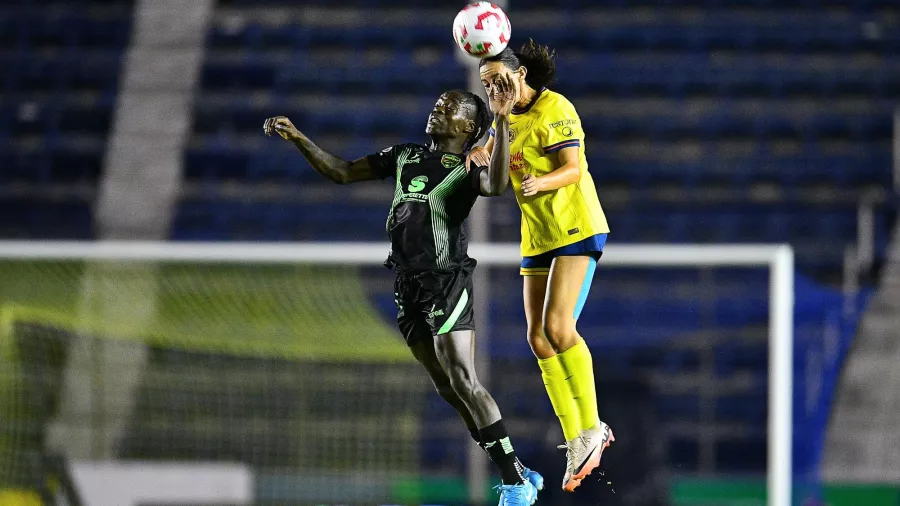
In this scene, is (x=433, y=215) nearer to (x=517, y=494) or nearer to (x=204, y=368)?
(x=517, y=494)

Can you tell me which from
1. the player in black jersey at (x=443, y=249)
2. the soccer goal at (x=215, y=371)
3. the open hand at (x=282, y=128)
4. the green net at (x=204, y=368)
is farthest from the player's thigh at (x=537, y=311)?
the green net at (x=204, y=368)

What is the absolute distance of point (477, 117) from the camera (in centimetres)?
288

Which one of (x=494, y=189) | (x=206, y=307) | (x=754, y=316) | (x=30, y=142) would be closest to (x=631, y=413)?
(x=754, y=316)

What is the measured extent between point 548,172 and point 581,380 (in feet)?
1.80

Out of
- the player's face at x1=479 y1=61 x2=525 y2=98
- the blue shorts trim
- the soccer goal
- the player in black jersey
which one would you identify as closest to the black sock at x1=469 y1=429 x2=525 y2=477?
the player in black jersey

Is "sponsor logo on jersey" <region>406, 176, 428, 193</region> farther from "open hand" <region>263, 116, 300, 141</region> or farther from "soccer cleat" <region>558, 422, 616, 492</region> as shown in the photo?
A: "soccer cleat" <region>558, 422, 616, 492</region>

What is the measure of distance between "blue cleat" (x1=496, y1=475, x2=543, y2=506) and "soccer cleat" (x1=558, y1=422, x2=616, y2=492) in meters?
0.10

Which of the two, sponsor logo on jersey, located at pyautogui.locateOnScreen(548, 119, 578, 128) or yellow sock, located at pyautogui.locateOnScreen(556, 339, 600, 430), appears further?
yellow sock, located at pyautogui.locateOnScreen(556, 339, 600, 430)

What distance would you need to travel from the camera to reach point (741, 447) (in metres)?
7.93

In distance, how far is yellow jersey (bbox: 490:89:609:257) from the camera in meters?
2.82

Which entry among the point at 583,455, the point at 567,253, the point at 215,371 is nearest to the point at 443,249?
the point at 567,253

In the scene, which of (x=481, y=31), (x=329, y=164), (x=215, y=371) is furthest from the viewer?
(x=215, y=371)

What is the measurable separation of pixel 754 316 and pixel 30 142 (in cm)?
675

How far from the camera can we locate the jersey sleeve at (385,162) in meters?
2.96
